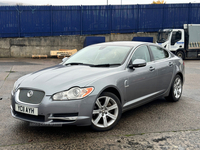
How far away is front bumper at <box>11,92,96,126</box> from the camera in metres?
3.50

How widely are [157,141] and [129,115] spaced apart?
136cm

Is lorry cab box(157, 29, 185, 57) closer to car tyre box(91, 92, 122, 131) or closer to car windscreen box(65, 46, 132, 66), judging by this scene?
car windscreen box(65, 46, 132, 66)

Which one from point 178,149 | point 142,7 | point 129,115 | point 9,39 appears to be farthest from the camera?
point 142,7

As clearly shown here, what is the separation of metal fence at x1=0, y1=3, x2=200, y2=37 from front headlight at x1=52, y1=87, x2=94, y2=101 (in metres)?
17.3

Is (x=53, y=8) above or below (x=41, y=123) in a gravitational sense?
above

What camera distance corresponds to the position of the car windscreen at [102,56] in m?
4.68

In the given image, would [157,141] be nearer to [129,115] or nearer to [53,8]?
[129,115]

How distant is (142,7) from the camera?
2103cm

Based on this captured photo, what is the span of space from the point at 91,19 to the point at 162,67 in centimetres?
1598

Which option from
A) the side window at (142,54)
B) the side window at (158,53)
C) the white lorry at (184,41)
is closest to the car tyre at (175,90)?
the side window at (158,53)

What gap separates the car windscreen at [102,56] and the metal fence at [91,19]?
15576mm

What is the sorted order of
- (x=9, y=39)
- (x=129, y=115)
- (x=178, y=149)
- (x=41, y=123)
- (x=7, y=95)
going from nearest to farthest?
(x=178, y=149), (x=41, y=123), (x=129, y=115), (x=7, y=95), (x=9, y=39)

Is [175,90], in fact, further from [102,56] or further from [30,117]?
[30,117]

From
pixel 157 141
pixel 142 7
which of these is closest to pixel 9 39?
pixel 142 7
